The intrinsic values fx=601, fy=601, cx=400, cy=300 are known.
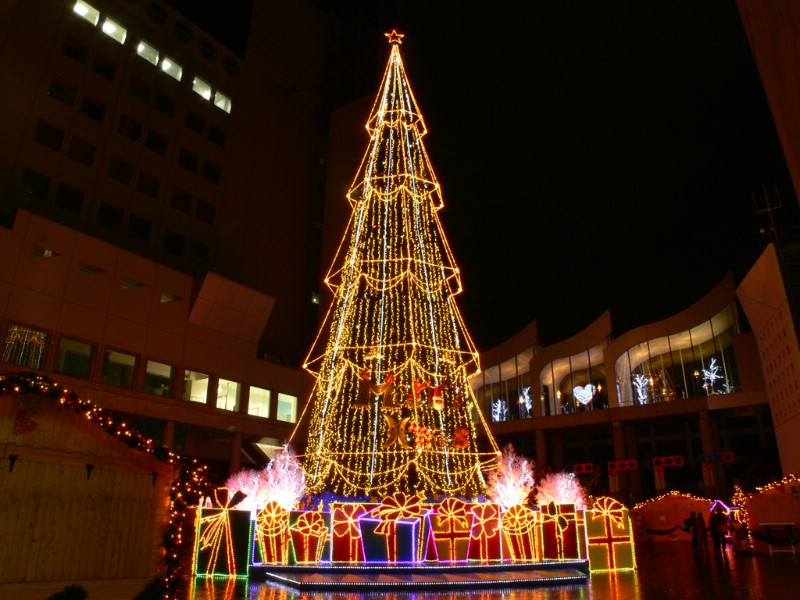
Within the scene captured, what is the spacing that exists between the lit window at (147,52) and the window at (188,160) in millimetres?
4886

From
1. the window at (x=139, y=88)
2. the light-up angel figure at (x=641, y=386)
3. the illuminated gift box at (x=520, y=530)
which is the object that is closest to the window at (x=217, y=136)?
the window at (x=139, y=88)

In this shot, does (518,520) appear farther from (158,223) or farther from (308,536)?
(158,223)

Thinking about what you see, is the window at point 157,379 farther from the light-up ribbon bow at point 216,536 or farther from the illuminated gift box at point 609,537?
the illuminated gift box at point 609,537

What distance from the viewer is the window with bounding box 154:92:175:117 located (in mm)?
31797

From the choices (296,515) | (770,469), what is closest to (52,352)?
(296,515)

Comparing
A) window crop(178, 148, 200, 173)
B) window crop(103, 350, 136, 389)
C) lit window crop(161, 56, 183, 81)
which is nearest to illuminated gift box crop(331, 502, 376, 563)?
window crop(103, 350, 136, 389)

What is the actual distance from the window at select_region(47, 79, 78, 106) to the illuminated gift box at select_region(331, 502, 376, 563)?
2441 centimetres

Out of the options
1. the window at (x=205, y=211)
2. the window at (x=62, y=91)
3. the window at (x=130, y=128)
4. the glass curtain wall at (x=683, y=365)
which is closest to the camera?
the window at (x=62, y=91)

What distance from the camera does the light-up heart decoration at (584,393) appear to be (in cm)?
3634

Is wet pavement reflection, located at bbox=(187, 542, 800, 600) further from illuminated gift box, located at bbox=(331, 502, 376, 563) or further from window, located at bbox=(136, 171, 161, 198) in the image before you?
window, located at bbox=(136, 171, 161, 198)

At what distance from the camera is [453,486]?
1984 centimetres

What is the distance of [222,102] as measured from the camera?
3575cm

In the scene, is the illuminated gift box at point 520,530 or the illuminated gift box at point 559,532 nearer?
the illuminated gift box at point 559,532

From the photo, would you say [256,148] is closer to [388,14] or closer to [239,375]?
[239,375]
